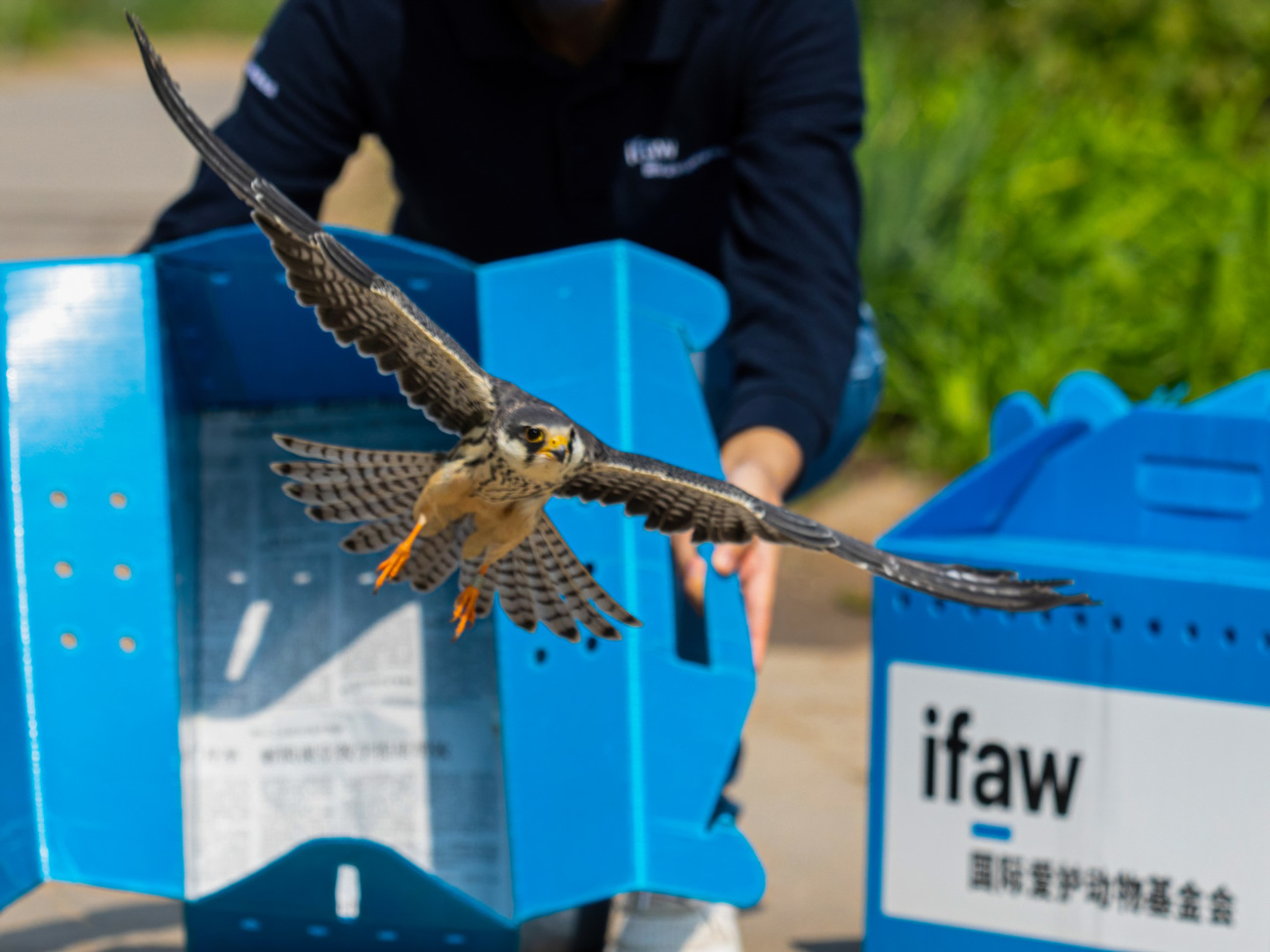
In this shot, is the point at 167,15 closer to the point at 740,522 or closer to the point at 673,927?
the point at 673,927

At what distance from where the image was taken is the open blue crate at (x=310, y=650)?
1681mm

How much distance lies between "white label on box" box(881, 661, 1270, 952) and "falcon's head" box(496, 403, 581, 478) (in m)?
0.77

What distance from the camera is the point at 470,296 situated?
1.78m

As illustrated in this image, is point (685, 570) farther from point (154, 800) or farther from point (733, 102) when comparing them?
point (733, 102)

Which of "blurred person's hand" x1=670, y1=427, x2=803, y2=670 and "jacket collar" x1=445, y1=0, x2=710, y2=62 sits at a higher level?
"jacket collar" x1=445, y1=0, x2=710, y2=62

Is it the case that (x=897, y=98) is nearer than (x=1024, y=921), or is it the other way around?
(x=1024, y=921)

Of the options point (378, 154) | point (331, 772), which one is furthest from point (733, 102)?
point (378, 154)

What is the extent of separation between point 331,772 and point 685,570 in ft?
1.85

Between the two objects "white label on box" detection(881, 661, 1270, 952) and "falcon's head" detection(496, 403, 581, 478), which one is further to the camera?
"white label on box" detection(881, 661, 1270, 952)

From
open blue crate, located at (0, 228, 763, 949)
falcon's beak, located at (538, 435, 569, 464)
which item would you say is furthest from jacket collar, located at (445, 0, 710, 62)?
falcon's beak, located at (538, 435, 569, 464)

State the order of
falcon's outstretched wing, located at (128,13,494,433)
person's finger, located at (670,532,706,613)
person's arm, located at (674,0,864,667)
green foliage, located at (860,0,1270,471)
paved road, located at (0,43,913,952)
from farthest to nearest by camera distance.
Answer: green foliage, located at (860,0,1270,471), paved road, located at (0,43,913,952), person's arm, located at (674,0,864,667), person's finger, located at (670,532,706,613), falcon's outstretched wing, located at (128,13,494,433)

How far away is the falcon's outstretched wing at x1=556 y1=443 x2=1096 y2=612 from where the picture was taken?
1.50 metres

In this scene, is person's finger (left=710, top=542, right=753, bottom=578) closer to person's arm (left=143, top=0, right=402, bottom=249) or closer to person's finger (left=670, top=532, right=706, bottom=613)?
person's finger (left=670, top=532, right=706, bottom=613)

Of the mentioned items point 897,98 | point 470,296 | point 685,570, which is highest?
point 897,98
